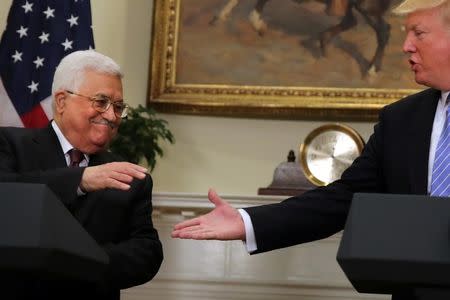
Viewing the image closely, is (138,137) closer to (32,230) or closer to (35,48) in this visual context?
(35,48)

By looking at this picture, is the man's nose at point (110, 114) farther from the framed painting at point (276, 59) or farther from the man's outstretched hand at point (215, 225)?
the framed painting at point (276, 59)

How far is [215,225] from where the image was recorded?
3260 mm

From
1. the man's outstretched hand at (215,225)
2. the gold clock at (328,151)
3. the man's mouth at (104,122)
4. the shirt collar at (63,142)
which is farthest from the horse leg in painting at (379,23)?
the man's outstretched hand at (215,225)

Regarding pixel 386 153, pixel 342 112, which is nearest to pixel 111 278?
pixel 386 153

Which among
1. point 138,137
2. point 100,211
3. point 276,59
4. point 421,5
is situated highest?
point 421,5

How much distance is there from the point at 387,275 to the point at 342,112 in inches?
169

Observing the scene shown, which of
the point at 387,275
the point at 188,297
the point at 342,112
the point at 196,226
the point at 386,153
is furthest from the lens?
the point at 342,112

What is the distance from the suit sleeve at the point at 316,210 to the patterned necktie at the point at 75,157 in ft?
2.60

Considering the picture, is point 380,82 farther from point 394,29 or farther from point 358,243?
point 358,243

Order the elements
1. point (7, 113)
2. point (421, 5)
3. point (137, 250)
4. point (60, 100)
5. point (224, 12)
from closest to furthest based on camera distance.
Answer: point (421, 5) → point (137, 250) → point (60, 100) → point (7, 113) → point (224, 12)

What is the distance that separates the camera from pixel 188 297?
5984mm

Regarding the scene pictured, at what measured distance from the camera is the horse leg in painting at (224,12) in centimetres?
672

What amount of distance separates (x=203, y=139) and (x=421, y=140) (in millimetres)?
3438

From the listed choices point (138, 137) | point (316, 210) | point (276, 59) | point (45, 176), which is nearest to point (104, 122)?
point (45, 176)
